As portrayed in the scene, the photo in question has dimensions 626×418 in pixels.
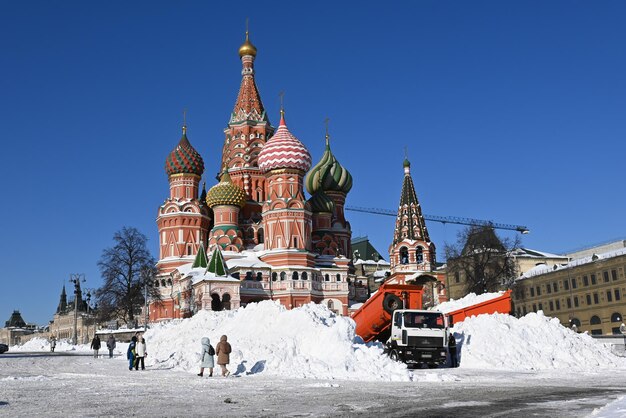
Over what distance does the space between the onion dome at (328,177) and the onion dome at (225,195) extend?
9.44 m

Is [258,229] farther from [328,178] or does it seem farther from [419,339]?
[419,339]

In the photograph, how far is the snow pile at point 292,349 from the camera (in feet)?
61.8

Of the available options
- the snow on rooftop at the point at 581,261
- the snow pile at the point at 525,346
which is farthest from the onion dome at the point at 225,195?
the snow pile at the point at 525,346

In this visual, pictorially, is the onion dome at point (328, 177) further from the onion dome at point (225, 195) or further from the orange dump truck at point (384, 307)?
the orange dump truck at point (384, 307)

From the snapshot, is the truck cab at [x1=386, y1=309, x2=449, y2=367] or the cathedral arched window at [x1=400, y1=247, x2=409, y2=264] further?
the cathedral arched window at [x1=400, y1=247, x2=409, y2=264]

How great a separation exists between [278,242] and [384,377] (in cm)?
4085

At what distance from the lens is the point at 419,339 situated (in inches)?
861

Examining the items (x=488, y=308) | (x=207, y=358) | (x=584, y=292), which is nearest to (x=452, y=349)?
(x=488, y=308)

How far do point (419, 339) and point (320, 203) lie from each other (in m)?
43.4

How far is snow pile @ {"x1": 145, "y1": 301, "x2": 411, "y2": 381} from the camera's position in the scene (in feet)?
61.8

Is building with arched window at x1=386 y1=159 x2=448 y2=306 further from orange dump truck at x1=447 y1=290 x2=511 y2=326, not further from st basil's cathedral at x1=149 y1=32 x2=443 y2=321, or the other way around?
orange dump truck at x1=447 y1=290 x2=511 y2=326

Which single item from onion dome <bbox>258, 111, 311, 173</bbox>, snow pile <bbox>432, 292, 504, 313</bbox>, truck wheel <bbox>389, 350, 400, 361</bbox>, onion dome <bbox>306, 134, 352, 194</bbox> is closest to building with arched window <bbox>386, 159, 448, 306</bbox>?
onion dome <bbox>306, 134, 352, 194</bbox>

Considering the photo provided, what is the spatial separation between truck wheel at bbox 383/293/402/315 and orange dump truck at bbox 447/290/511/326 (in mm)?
4192

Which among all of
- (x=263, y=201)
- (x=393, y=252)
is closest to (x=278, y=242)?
(x=263, y=201)
